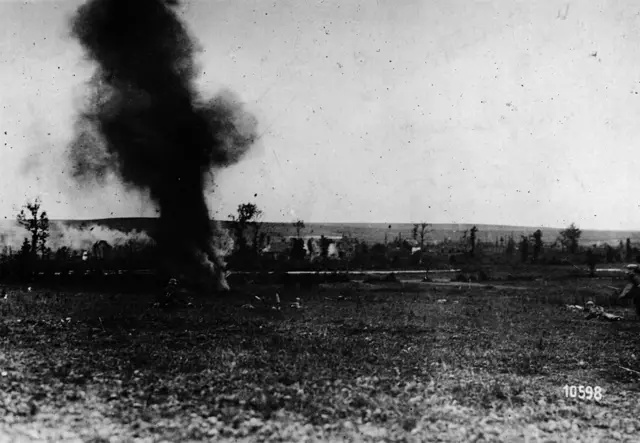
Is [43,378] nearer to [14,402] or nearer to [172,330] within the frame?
[14,402]

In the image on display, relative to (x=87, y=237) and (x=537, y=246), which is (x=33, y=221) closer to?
(x=87, y=237)

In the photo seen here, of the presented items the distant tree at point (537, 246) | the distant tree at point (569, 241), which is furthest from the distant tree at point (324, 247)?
the distant tree at point (569, 241)

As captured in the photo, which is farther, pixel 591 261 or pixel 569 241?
pixel 591 261

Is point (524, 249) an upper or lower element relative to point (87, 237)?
upper

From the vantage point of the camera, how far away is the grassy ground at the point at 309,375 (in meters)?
7.56

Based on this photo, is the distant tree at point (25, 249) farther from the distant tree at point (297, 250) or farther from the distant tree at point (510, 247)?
the distant tree at point (510, 247)

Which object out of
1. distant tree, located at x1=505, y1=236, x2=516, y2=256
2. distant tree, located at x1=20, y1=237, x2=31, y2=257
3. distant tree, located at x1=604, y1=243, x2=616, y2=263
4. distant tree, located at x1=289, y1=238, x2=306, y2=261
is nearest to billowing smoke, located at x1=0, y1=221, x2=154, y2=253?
distant tree, located at x1=20, y1=237, x2=31, y2=257

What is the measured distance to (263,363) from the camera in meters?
10.5

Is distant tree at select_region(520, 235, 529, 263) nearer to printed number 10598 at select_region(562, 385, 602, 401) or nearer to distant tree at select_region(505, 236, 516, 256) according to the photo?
distant tree at select_region(505, 236, 516, 256)

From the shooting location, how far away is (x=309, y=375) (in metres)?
9.66

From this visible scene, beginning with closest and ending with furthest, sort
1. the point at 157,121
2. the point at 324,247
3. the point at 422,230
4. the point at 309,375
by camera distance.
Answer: the point at 309,375, the point at 157,121, the point at 422,230, the point at 324,247

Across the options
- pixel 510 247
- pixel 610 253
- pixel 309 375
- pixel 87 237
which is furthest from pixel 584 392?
pixel 87 237

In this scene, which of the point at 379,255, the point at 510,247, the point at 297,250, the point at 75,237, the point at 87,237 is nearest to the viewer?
the point at 510,247

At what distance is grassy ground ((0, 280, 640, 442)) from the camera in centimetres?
756
